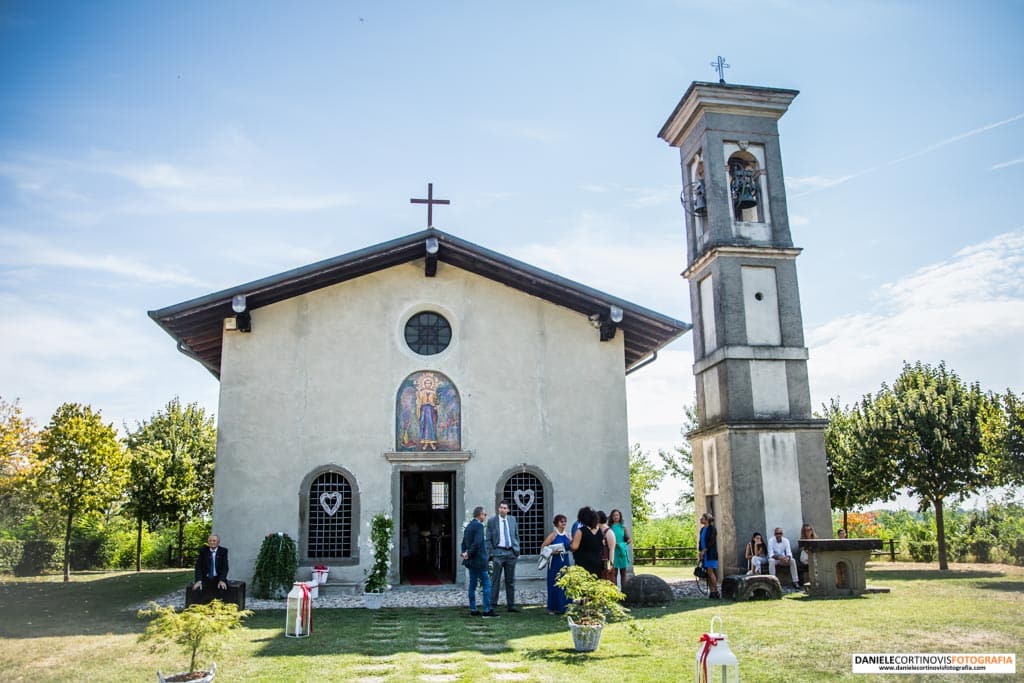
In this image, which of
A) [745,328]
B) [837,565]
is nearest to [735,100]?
[745,328]

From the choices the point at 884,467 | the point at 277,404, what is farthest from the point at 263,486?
the point at 884,467

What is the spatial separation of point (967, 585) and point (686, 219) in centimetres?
884

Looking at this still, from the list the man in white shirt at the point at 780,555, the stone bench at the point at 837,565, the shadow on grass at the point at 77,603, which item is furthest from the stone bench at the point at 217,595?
the stone bench at the point at 837,565

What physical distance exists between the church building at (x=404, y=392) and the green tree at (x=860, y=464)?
792 centimetres

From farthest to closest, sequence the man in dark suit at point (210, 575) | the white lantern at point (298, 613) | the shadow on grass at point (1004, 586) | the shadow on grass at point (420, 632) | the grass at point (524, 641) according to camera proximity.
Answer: the shadow on grass at point (1004, 586) < the man in dark suit at point (210, 575) < the white lantern at point (298, 613) < the shadow on grass at point (420, 632) < the grass at point (524, 641)

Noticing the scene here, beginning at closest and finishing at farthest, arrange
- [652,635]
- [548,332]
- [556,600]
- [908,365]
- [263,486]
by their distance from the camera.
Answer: [652,635] < [556,600] < [263,486] < [548,332] < [908,365]

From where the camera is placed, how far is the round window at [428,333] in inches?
570

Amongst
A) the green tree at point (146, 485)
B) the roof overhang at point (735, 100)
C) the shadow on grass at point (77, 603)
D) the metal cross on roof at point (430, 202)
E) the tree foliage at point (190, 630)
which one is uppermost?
the roof overhang at point (735, 100)

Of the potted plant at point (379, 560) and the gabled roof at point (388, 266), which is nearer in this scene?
the potted plant at point (379, 560)

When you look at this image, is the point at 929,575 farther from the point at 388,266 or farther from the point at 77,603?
the point at 77,603

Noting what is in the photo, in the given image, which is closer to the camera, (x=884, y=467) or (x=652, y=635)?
(x=652, y=635)

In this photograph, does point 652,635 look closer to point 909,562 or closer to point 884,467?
point 884,467

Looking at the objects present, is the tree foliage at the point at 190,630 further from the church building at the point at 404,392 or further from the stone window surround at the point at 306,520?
the church building at the point at 404,392

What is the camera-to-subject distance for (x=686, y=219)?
663 inches
